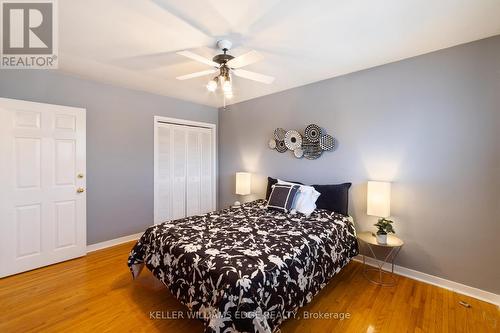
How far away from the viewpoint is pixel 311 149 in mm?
3229

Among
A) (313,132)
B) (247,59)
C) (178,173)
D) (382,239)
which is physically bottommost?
(382,239)

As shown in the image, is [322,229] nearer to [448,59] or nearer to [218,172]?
[448,59]

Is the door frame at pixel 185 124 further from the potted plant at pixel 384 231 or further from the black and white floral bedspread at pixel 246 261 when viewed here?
the potted plant at pixel 384 231

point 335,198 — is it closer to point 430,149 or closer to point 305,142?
point 305,142

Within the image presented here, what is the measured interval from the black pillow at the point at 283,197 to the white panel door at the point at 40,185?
2544mm

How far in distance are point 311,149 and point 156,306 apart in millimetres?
2622

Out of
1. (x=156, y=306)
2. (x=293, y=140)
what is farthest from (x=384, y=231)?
(x=156, y=306)

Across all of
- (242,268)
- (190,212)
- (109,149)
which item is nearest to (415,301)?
(242,268)

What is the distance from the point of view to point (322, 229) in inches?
86.8

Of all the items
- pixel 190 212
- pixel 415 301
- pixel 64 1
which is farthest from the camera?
pixel 190 212

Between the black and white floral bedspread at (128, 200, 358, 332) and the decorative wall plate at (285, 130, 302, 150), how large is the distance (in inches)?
46.3

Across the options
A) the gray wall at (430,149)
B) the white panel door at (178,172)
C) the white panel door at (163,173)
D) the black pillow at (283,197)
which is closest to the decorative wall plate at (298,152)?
the gray wall at (430,149)

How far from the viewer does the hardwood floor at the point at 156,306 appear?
1738mm

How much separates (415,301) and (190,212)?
3.52 m
